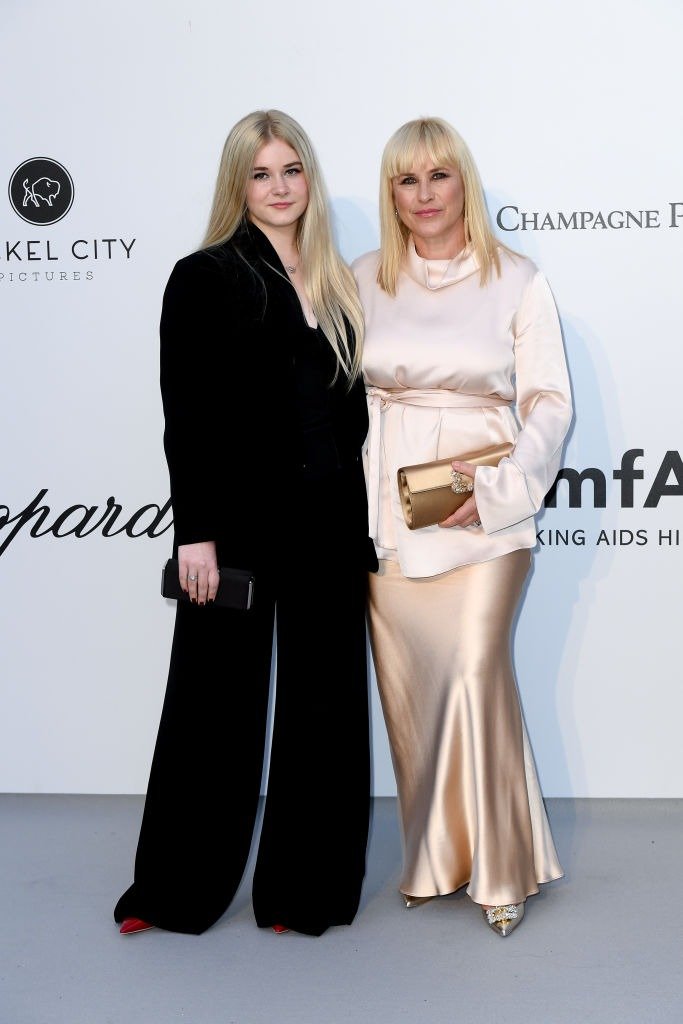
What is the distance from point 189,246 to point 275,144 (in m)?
0.86

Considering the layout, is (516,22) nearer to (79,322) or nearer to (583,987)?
(79,322)

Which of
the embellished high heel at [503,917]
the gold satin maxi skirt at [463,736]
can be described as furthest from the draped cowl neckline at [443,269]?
the embellished high heel at [503,917]

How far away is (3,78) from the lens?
3.14 metres

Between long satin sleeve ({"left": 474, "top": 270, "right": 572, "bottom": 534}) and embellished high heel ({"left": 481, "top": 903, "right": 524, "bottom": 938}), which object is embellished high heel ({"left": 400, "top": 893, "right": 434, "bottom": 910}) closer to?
embellished high heel ({"left": 481, "top": 903, "right": 524, "bottom": 938})

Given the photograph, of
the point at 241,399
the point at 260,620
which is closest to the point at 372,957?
the point at 260,620

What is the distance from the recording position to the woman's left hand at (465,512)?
239 cm

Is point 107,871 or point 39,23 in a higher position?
point 39,23

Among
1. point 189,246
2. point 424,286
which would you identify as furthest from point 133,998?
point 189,246

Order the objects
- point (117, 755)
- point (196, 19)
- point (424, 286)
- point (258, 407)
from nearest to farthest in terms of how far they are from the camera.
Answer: point (258, 407), point (424, 286), point (196, 19), point (117, 755)

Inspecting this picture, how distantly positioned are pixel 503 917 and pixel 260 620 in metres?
0.85

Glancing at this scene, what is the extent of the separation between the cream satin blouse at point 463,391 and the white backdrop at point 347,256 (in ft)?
2.24

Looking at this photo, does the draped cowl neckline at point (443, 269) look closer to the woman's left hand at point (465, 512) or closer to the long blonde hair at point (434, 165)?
the long blonde hair at point (434, 165)

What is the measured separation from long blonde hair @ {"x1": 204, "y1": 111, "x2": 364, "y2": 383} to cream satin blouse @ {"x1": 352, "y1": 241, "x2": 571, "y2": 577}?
3.3 inches

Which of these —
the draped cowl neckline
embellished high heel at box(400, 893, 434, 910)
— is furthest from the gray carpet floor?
the draped cowl neckline
